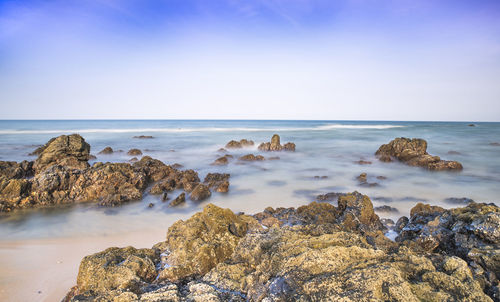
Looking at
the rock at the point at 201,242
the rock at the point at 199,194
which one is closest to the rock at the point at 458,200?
the rock at the point at 201,242

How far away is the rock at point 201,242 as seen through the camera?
3207 mm

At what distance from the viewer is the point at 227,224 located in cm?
400

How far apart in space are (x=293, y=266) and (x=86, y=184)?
837cm

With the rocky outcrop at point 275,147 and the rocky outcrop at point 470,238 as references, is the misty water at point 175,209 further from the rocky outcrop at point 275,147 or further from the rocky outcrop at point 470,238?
the rocky outcrop at point 275,147

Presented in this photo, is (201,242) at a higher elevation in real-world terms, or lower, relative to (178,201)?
higher

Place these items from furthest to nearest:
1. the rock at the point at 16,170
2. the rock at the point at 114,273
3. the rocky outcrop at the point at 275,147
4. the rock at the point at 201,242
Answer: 1. the rocky outcrop at the point at 275,147
2. the rock at the point at 16,170
3. the rock at the point at 201,242
4. the rock at the point at 114,273

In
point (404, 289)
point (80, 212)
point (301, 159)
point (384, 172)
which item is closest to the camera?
point (404, 289)

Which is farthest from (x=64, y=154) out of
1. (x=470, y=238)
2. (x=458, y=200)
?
(x=458, y=200)

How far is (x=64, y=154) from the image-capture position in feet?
37.7

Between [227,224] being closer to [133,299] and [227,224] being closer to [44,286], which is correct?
[133,299]

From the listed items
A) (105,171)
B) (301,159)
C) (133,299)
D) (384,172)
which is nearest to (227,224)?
(133,299)

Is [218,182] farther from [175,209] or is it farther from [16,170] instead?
[16,170]

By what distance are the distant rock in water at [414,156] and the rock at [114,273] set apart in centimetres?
1393

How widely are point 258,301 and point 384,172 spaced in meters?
11.9
